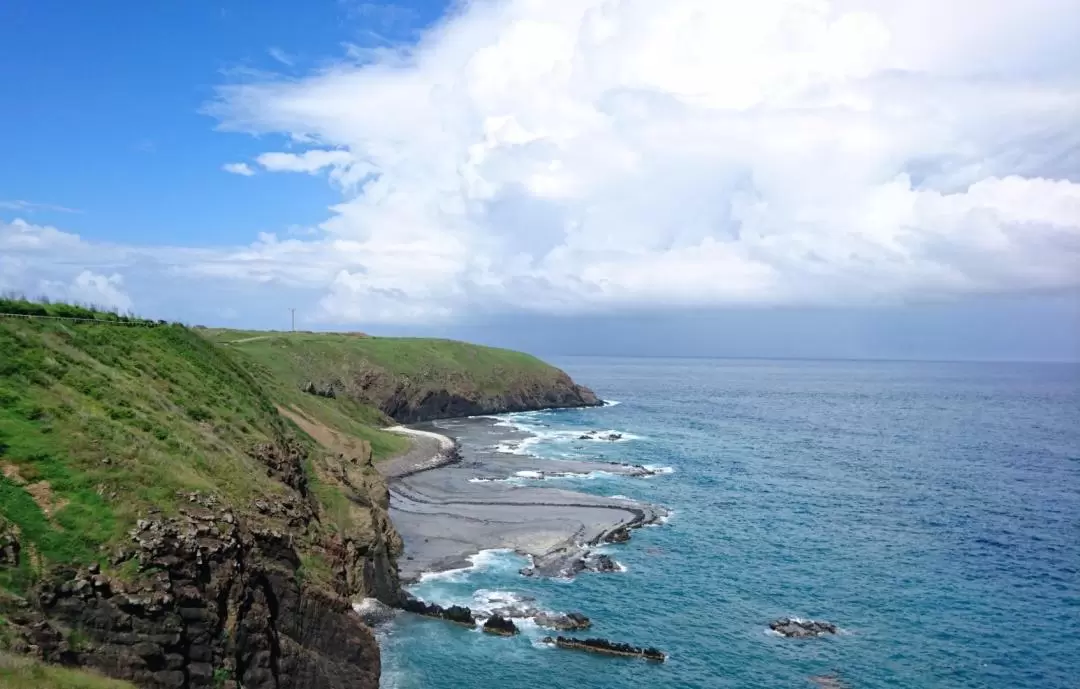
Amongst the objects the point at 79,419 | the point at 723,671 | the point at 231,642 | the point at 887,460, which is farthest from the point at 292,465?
the point at 887,460

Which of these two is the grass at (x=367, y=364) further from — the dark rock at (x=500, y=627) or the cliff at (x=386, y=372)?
the dark rock at (x=500, y=627)

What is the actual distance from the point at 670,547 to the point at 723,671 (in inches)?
970

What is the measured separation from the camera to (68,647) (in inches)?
987

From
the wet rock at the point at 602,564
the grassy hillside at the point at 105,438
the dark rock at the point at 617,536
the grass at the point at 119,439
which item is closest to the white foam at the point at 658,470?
the dark rock at the point at 617,536

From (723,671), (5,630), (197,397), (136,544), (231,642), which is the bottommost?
(723,671)

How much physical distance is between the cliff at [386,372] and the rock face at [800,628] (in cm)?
9360

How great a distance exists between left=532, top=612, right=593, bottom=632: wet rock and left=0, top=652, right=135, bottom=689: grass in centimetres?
2989

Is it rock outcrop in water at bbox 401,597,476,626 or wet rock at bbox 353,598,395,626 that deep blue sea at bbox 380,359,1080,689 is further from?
wet rock at bbox 353,598,395,626

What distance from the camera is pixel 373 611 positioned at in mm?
48719

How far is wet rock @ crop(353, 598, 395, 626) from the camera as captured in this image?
1879 inches

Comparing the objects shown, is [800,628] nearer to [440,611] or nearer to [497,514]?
[440,611]

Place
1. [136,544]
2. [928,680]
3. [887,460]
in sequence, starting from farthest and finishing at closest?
[887,460]
[928,680]
[136,544]

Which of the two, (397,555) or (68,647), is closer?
(68,647)

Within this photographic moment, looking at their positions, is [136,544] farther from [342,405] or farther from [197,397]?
[342,405]
